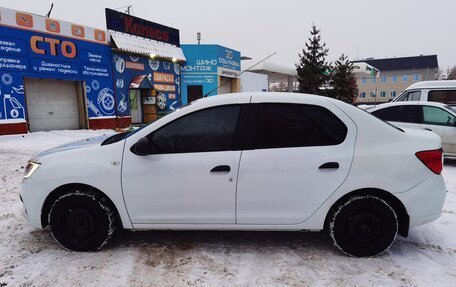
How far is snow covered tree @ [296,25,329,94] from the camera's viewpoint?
3033 centimetres

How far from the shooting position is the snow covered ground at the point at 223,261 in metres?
2.91

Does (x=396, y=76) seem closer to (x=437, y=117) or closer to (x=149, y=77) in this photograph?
(x=149, y=77)

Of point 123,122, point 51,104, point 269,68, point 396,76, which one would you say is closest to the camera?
point 51,104

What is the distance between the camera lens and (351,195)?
3234mm

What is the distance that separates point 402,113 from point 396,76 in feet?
247

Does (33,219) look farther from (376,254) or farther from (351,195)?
(376,254)

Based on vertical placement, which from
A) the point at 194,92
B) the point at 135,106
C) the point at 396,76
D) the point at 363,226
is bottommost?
the point at 363,226

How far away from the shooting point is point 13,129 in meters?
13.6

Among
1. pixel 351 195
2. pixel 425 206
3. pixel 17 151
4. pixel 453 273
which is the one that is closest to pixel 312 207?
pixel 351 195

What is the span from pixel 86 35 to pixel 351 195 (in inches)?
645

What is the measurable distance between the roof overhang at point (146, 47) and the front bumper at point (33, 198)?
608 inches

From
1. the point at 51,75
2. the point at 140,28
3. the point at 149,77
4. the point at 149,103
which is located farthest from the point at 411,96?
the point at 140,28

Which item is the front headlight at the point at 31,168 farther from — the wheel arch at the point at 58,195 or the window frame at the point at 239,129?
the window frame at the point at 239,129

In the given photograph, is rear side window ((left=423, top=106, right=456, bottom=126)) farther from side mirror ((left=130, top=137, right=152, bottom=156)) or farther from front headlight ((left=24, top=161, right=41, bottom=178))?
front headlight ((left=24, top=161, right=41, bottom=178))
